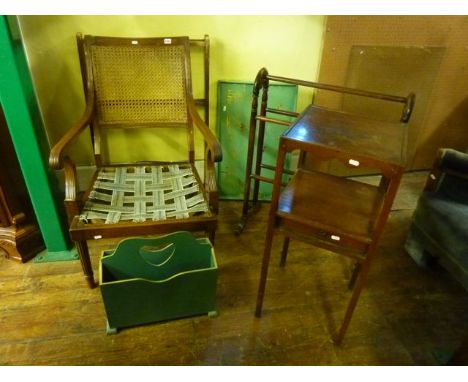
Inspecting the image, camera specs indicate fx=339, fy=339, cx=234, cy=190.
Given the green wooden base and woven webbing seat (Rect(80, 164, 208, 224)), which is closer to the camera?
woven webbing seat (Rect(80, 164, 208, 224))

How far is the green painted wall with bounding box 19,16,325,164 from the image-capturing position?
162 cm

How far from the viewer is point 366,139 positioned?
103 centimetres

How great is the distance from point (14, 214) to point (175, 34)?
1158mm

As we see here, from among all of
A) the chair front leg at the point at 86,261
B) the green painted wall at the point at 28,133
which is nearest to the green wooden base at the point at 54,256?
the green painted wall at the point at 28,133

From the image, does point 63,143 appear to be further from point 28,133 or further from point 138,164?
point 138,164

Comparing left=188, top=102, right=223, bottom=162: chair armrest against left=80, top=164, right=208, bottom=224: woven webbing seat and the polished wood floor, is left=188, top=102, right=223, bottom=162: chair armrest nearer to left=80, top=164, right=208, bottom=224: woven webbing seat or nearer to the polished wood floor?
left=80, top=164, right=208, bottom=224: woven webbing seat

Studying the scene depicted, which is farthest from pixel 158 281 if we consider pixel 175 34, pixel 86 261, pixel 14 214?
pixel 175 34

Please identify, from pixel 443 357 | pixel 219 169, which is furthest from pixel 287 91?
pixel 443 357

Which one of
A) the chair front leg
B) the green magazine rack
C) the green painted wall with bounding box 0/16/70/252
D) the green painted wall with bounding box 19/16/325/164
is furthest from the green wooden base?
the green painted wall with bounding box 19/16/325/164

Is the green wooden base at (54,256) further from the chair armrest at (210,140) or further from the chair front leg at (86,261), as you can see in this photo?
the chair armrest at (210,140)

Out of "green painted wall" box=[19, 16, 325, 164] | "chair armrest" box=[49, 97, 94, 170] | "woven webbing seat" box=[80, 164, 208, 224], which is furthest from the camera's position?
"green painted wall" box=[19, 16, 325, 164]

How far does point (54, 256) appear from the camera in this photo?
1661 millimetres

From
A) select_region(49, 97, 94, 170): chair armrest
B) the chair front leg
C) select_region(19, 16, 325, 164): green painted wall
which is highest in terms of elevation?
select_region(19, 16, 325, 164): green painted wall

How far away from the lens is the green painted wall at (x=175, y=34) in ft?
5.31
